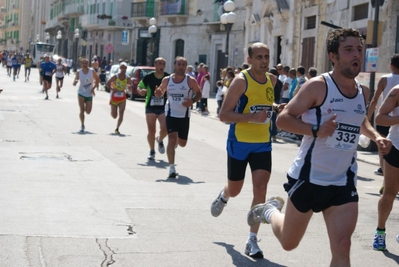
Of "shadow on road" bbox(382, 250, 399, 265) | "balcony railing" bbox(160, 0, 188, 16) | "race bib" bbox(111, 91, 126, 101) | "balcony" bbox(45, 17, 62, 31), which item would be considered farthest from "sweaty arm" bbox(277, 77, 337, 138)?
"balcony" bbox(45, 17, 62, 31)

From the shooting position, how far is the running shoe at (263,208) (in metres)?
6.37

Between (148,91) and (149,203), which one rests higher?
(148,91)

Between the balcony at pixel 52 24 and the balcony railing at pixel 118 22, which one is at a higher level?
the balcony at pixel 52 24

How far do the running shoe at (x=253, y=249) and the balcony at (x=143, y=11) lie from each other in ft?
168

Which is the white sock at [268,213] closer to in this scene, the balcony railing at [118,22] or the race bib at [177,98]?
the race bib at [177,98]

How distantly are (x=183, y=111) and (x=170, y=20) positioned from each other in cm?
4294

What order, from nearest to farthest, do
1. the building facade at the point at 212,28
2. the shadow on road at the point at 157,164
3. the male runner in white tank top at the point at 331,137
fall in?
the male runner in white tank top at the point at 331,137 < the shadow on road at the point at 157,164 < the building facade at the point at 212,28

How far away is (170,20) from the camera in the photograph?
54188 mm

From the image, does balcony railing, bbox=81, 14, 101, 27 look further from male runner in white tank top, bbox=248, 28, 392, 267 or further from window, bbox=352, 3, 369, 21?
male runner in white tank top, bbox=248, 28, 392, 267

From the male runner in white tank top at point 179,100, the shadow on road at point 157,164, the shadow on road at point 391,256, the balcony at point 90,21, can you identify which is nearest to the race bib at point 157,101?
the shadow on road at point 157,164

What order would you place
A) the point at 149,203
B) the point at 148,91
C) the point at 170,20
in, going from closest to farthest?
1. the point at 149,203
2. the point at 148,91
3. the point at 170,20

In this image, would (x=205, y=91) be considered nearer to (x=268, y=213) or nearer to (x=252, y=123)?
(x=252, y=123)

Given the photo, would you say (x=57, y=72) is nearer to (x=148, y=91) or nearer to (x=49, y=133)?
(x=49, y=133)

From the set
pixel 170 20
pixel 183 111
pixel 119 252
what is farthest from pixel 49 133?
pixel 170 20
